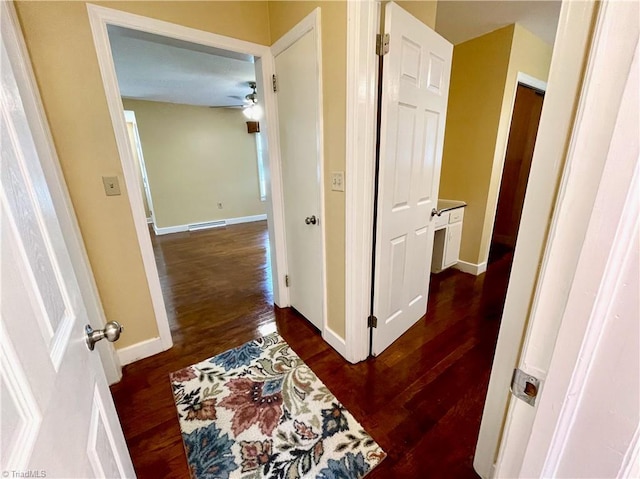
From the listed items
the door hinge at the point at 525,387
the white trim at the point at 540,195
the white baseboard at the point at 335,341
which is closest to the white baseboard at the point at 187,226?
the white baseboard at the point at 335,341

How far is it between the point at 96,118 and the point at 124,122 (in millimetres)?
122

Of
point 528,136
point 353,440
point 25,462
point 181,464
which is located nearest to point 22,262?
point 25,462

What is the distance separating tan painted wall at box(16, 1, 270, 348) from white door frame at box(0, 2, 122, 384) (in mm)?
48

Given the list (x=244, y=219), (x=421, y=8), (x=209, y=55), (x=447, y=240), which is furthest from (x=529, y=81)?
(x=244, y=219)

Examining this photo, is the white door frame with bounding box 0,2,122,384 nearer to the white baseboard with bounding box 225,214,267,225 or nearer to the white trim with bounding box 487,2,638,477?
the white trim with bounding box 487,2,638,477

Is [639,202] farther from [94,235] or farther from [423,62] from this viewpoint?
[94,235]

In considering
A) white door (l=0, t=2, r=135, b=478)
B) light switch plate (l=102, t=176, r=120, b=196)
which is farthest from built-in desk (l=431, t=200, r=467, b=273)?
white door (l=0, t=2, r=135, b=478)

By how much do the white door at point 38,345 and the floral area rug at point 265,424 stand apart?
2.13 feet

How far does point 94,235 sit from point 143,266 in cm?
31

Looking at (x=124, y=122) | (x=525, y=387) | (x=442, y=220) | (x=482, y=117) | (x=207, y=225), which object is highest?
(x=482, y=117)

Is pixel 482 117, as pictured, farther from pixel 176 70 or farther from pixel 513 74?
pixel 176 70

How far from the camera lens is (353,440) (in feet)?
4.08

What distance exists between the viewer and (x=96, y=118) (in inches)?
56.1

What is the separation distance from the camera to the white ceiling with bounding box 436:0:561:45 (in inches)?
80.7
